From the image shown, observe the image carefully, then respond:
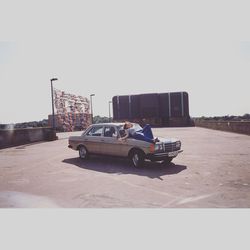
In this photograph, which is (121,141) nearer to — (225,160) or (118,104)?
(225,160)

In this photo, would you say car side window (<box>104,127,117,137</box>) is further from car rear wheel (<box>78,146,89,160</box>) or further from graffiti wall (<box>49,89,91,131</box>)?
graffiti wall (<box>49,89,91,131</box>)

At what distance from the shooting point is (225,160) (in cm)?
979

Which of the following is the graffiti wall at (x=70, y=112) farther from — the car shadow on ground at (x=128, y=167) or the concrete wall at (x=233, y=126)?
the car shadow on ground at (x=128, y=167)

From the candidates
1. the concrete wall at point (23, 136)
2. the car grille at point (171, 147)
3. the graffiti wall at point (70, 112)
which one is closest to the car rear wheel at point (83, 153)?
the car grille at point (171, 147)

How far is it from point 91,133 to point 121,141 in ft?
6.57

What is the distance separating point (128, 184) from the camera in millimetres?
6605

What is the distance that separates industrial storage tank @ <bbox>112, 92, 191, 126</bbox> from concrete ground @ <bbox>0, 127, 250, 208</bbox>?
152ft

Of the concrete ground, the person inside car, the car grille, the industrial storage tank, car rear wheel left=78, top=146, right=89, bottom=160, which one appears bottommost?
the concrete ground

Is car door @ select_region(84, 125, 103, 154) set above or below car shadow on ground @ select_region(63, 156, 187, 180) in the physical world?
above

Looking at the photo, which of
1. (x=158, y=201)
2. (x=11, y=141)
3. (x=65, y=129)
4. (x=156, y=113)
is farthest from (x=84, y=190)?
(x=156, y=113)

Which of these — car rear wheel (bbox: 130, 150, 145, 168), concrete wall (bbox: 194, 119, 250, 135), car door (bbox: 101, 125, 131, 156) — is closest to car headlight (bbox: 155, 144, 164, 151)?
car rear wheel (bbox: 130, 150, 145, 168)

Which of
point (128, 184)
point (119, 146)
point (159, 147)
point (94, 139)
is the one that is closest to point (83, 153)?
point (94, 139)

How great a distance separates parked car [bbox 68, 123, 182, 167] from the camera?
8.43 m

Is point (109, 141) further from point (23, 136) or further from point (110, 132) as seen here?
point (23, 136)
